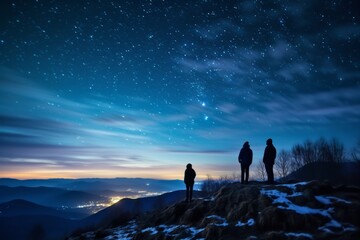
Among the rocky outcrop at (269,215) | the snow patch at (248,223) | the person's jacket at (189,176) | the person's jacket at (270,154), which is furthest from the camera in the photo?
the person's jacket at (189,176)

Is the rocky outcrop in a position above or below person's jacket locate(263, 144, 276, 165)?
below

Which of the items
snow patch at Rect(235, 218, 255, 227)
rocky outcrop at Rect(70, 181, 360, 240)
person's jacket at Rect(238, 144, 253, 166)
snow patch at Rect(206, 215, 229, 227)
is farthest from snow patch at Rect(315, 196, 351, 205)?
snow patch at Rect(206, 215, 229, 227)

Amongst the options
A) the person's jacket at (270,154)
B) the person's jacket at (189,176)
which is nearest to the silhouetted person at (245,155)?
the person's jacket at (270,154)

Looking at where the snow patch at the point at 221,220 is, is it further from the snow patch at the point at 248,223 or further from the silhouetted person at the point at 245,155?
the silhouetted person at the point at 245,155

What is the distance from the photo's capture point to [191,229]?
18672 mm

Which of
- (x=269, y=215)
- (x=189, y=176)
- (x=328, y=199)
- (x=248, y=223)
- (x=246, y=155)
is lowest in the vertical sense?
(x=248, y=223)

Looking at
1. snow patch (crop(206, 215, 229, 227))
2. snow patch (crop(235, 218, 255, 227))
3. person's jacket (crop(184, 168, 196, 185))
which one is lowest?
snow patch (crop(206, 215, 229, 227))

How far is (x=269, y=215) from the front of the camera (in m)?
15.8

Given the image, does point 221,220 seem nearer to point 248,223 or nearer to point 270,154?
point 248,223

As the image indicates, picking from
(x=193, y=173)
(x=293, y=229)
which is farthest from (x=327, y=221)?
(x=193, y=173)

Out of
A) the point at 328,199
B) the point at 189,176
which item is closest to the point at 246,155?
the point at 189,176

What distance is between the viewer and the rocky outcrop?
13.8 meters

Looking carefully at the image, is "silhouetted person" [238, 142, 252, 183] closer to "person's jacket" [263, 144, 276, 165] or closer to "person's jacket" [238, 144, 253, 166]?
"person's jacket" [238, 144, 253, 166]

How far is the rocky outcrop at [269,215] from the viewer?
45.3 ft
